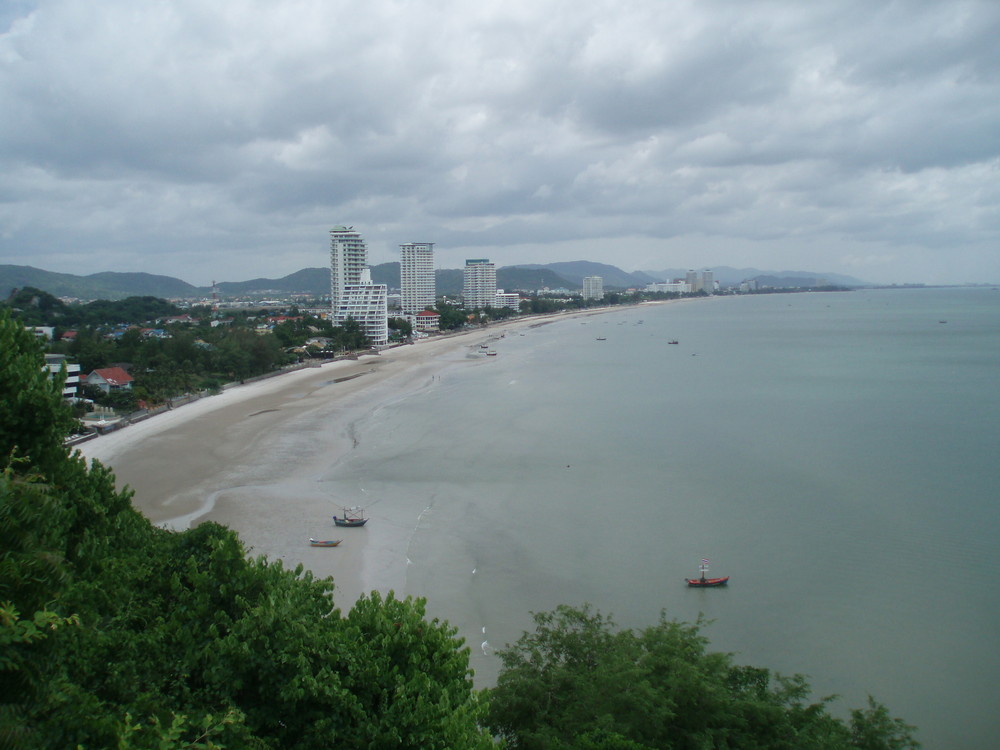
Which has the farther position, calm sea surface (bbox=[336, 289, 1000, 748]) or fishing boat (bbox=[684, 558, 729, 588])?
fishing boat (bbox=[684, 558, 729, 588])

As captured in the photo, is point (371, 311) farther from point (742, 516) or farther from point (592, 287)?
point (592, 287)

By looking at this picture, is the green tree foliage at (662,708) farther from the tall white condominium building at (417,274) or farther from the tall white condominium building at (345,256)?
the tall white condominium building at (417,274)

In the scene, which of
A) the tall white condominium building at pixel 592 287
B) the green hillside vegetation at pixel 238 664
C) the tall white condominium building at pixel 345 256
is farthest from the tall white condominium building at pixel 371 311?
the tall white condominium building at pixel 592 287

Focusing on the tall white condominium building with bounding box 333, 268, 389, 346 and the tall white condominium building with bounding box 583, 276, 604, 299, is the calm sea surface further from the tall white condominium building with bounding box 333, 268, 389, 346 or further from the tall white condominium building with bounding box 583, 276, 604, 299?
the tall white condominium building with bounding box 583, 276, 604, 299

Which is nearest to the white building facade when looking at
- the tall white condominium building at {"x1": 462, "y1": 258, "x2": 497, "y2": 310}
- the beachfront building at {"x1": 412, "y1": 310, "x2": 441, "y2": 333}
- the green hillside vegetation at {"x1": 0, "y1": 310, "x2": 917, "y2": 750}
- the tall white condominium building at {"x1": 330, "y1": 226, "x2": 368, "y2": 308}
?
the tall white condominium building at {"x1": 330, "y1": 226, "x2": 368, "y2": 308}

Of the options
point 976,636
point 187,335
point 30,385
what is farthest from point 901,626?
point 187,335

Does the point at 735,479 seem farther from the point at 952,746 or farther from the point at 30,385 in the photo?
the point at 30,385

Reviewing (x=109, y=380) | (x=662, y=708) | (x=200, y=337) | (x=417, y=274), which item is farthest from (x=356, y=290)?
(x=662, y=708)
